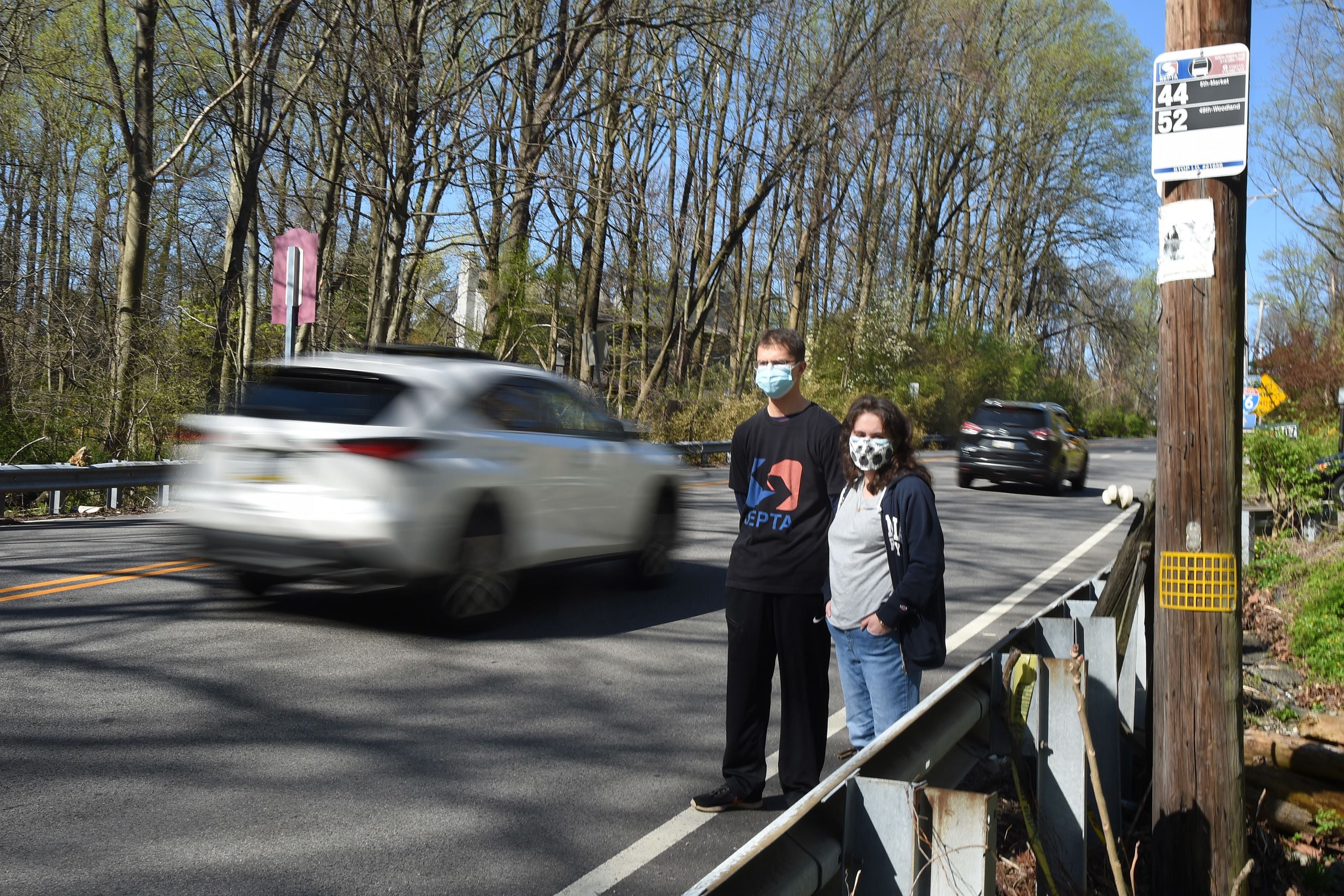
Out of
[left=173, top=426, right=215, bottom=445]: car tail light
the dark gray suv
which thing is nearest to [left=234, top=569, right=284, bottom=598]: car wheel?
[left=173, top=426, right=215, bottom=445]: car tail light

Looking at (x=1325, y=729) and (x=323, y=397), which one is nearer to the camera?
(x=1325, y=729)

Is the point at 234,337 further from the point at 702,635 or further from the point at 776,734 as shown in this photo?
the point at 776,734

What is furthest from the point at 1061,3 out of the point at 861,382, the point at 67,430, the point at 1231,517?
the point at 1231,517

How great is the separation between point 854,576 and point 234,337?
21.7 m

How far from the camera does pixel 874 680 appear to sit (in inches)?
183

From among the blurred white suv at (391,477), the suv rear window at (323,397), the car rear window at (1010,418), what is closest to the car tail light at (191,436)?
the blurred white suv at (391,477)

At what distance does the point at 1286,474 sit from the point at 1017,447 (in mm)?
8595

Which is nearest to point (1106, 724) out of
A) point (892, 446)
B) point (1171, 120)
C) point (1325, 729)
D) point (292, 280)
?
point (892, 446)

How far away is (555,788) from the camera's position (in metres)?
5.03

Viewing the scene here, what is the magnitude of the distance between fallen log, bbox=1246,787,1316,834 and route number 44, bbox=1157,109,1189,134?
2.74 metres

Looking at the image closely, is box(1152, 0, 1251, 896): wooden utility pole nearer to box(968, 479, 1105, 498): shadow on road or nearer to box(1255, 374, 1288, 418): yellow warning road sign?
box(968, 479, 1105, 498): shadow on road

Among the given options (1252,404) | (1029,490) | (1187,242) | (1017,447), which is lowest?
(1029,490)

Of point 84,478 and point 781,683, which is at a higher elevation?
point 84,478

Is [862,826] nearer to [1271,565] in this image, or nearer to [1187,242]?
[1187,242]
